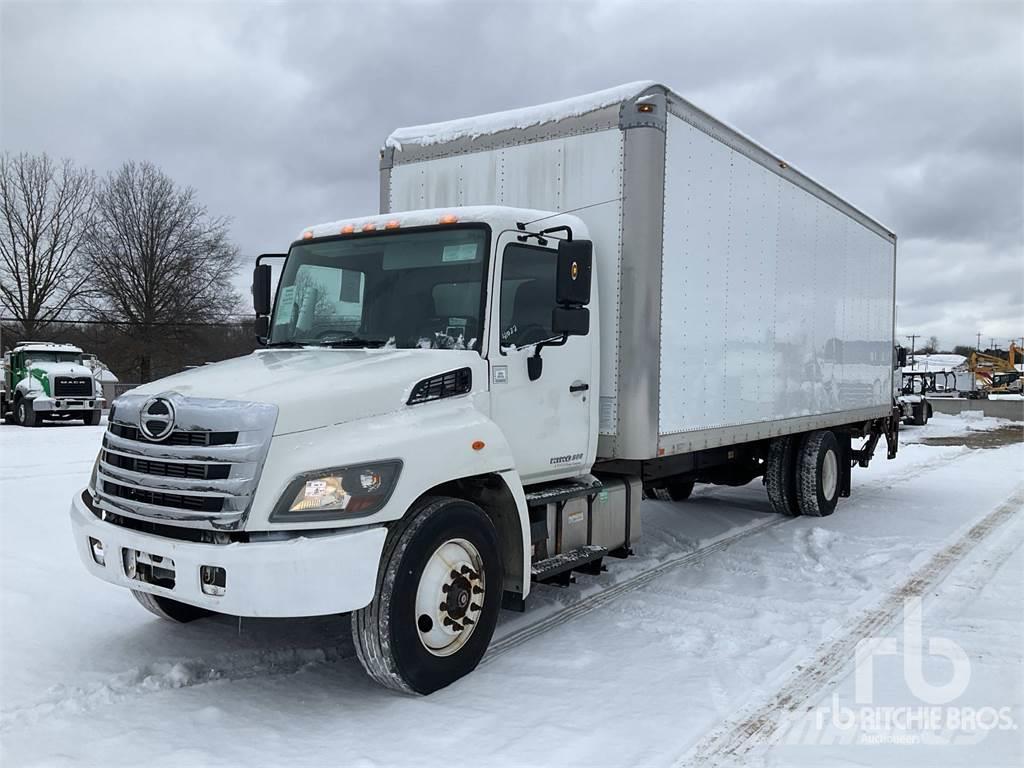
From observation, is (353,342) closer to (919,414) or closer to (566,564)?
(566,564)

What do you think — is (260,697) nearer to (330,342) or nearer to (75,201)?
(330,342)

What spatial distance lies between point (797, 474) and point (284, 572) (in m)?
7.72

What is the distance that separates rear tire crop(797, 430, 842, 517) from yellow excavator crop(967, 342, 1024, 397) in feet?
149

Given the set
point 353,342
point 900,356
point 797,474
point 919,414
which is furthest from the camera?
point 919,414

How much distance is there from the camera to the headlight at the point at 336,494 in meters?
4.01

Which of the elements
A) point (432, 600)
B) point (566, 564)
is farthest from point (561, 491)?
point (432, 600)

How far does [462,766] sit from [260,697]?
141 centimetres

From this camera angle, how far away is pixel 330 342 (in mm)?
5422

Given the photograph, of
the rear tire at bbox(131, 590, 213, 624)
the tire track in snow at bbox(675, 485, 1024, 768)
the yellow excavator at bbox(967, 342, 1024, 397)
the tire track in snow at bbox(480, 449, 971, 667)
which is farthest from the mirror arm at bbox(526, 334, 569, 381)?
the yellow excavator at bbox(967, 342, 1024, 397)

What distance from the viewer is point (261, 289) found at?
6.25 m

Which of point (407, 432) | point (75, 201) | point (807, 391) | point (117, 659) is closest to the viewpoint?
point (407, 432)

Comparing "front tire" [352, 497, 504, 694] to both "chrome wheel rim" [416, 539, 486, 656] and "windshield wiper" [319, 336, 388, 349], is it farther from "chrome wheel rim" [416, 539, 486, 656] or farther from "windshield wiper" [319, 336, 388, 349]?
"windshield wiper" [319, 336, 388, 349]

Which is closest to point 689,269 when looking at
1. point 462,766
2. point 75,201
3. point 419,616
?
point 419,616

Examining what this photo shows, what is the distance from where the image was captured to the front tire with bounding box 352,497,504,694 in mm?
4285
